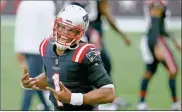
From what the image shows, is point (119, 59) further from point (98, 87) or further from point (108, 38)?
point (98, 87)

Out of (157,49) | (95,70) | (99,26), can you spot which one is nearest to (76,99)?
(95,70)

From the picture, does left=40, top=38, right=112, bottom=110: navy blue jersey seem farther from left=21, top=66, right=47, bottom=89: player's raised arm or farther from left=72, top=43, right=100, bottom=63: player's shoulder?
left=21, top=66, right=47, bottom=89: player's raised arm

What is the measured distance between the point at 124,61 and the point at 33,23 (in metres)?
4.86

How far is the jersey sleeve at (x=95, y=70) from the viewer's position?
437 cm

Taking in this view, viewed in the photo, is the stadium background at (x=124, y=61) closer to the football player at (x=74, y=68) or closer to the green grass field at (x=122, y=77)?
the green grass field at (x=122, y=77)

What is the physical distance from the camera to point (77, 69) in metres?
4.45

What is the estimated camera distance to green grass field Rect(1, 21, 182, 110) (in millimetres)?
8668

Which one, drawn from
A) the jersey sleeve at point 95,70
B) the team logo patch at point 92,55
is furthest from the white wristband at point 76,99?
the team logo patch at point 92,55

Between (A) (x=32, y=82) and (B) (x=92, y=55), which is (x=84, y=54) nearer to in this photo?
(B) (x=92, y=55)

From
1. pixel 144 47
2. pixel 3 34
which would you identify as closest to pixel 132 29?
pixel 3 34

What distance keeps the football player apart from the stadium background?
11.7 ft

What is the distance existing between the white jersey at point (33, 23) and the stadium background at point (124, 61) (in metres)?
1.18

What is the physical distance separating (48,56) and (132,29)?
1153 centimetres

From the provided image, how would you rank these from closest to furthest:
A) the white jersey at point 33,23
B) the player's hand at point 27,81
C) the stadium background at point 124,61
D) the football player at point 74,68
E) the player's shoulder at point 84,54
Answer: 1. the football player at point 74,68
2. the player's shoulder at point 84,54
3. the player's hand at point 27,81
4. the white jersey at point 33,23
5. the stadium background at point 124,61
